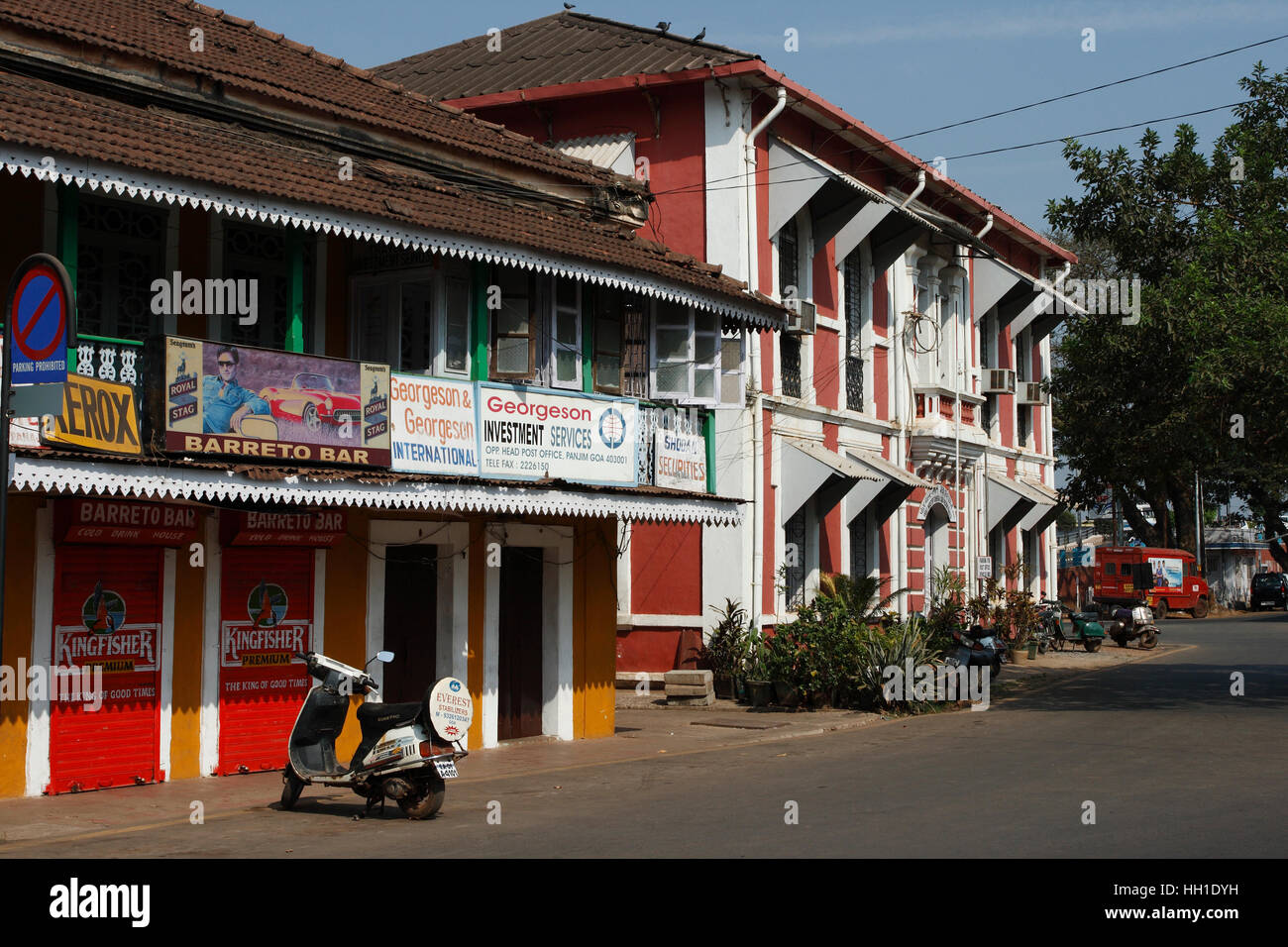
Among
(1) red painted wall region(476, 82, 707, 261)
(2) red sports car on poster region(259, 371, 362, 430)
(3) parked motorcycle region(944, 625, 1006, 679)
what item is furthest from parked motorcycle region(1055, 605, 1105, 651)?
(2) red sports car on poster region(259, 371, 362, 430)

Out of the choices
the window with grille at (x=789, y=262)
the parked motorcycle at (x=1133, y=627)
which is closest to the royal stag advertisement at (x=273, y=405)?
the window with grille at (x=789, y=262)

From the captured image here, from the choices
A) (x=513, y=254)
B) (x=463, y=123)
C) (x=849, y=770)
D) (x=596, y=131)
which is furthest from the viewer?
(x=596, y=131)

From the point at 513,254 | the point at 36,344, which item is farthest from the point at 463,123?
the point at 36,344

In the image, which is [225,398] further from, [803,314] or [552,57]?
[552,57]

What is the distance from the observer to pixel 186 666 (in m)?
13.0

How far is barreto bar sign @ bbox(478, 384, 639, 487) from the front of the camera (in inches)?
572

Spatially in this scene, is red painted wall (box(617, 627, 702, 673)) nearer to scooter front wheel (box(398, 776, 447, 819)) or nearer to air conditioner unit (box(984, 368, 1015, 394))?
scooter front wheel (box(398, 776, 447, 819))

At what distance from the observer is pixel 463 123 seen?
60.8ft

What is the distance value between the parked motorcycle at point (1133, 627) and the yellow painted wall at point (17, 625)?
27847 millimetres

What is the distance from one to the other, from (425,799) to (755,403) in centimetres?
1238

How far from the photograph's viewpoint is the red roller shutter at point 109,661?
1202 cm

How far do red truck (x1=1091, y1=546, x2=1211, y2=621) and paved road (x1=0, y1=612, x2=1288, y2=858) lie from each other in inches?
1280
